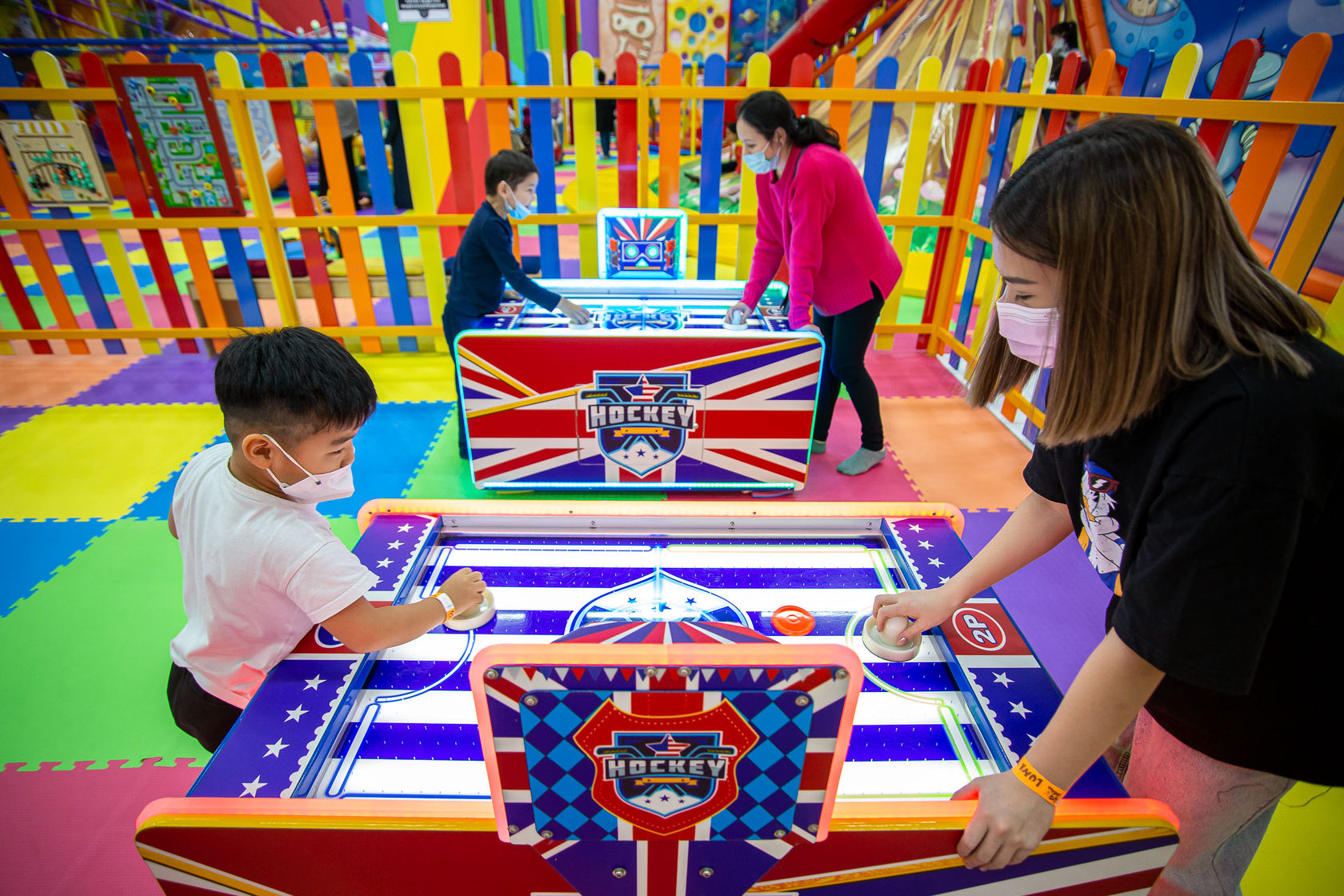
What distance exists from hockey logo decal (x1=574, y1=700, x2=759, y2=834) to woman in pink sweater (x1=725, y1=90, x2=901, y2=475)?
8.34 feet

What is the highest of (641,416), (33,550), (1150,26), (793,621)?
(1150,26)

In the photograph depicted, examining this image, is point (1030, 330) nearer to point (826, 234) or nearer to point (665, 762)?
point (665, 762)

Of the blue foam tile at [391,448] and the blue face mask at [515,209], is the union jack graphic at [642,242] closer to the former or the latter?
the blue face mask at [515,209]

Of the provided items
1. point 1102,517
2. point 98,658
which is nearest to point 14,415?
point 98,658

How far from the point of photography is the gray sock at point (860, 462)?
375cm

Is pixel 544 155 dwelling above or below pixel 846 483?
above

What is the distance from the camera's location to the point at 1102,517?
3.85 feet

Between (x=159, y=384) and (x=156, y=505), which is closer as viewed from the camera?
(x=156, y=505)

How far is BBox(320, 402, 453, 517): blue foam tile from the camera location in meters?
3.52

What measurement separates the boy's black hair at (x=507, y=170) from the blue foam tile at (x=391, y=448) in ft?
5.04

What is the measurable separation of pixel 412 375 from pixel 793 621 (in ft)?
13.7

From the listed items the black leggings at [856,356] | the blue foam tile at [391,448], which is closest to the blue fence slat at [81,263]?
the blue foam tile at [391,448]

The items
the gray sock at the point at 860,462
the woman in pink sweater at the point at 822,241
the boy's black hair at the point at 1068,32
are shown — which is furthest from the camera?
the boy's black hair at the point at 1068,32

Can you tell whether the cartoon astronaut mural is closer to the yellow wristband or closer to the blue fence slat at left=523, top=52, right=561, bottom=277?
the blue fence slat at left=523, top=52, right=561, bottom=277
